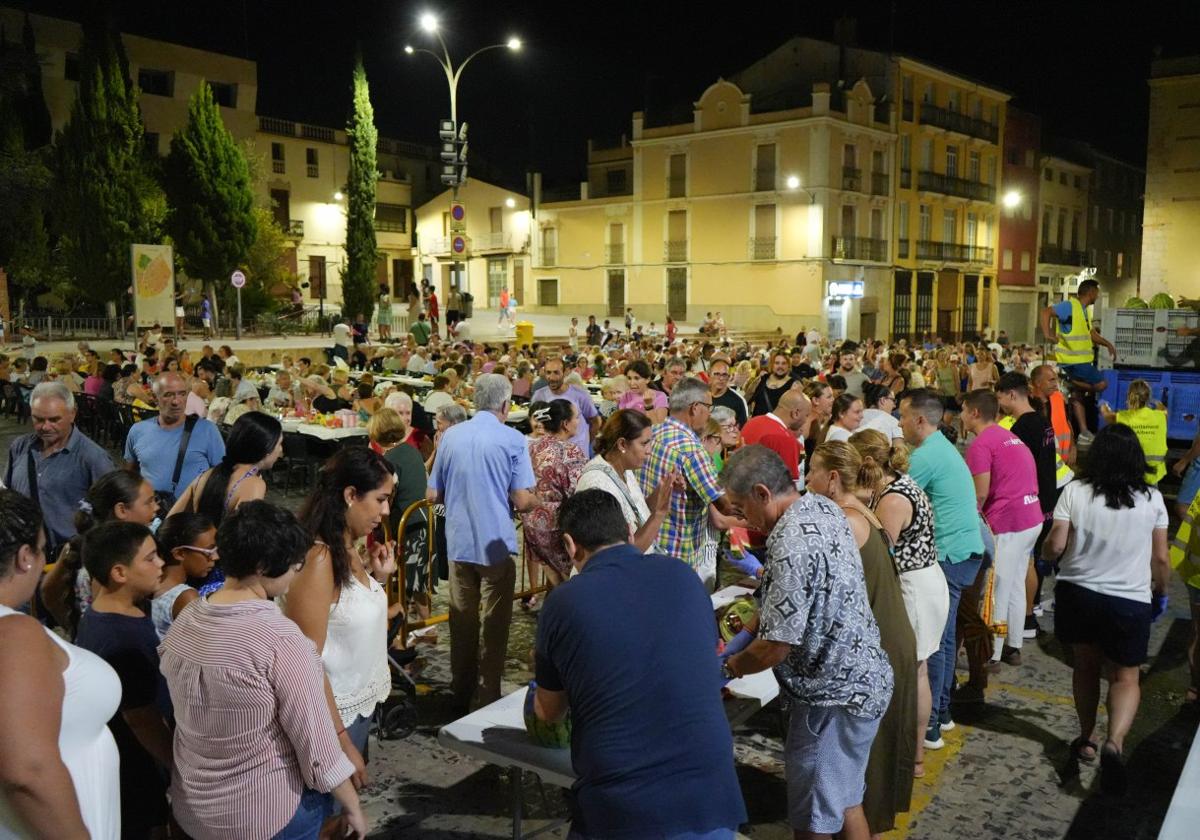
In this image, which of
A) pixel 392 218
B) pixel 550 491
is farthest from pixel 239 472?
pixel 392 218

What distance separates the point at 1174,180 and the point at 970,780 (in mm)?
29419

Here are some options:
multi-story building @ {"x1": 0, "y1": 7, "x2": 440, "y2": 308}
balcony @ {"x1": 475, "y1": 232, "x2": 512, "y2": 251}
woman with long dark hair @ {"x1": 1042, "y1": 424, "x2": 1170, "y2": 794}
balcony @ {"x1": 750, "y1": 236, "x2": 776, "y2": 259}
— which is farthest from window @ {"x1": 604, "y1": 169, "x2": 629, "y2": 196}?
woman with long dark hair @ {"x1": 1042, "y1": 424, "x2": 1170, "y2": 794}

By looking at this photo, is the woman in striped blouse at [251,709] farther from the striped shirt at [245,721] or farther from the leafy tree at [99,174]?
Result: the leafy tree at [99,174]

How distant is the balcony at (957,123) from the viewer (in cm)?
4534

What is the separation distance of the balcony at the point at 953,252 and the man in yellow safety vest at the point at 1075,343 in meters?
37.3

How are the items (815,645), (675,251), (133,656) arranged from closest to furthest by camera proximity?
(133,656)
(815,645)
(675,251)

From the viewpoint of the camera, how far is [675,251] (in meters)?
45.1

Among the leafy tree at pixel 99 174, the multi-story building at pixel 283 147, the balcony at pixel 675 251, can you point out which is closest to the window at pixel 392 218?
A: the multi-story building at pixel 283 147

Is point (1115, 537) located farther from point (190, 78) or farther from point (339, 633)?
point (190, 78)

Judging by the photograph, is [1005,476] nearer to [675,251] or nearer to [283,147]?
[675,251]

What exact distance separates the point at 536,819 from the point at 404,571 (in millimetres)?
2084

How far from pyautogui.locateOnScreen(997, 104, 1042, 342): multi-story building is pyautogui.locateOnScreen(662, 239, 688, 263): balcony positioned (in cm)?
1914

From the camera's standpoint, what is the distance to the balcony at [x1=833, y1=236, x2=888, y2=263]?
41.6 metres

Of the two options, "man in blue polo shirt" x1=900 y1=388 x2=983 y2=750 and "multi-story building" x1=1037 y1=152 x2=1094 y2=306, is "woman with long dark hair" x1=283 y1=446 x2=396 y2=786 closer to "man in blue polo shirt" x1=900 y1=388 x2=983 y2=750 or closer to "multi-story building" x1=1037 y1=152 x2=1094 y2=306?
"man in blue polo shirt" x1=900 y1=388 x2=983 y2=750
